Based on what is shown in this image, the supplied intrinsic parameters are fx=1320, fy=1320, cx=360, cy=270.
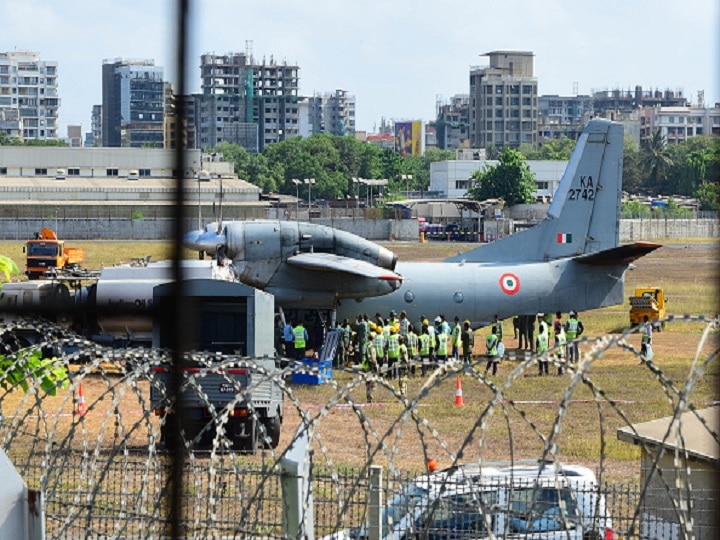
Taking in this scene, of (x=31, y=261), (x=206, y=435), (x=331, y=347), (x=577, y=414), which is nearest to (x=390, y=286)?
(x=331, y=347)

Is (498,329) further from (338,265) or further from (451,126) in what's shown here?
(451,126)

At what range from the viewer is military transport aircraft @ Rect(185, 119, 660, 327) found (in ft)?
82.8

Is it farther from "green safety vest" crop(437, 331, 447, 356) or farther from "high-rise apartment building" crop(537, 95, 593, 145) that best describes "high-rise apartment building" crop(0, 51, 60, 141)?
"high-rise apartment building" crop(537, 95, 593, 145)

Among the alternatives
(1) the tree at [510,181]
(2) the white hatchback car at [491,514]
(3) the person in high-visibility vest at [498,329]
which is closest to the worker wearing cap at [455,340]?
(3) the person in high-visibility vest at [498,329]

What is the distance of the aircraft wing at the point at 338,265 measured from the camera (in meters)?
24.6

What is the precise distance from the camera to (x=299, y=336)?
80.1 feet

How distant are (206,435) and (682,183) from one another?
282 ft

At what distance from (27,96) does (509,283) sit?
243 feet

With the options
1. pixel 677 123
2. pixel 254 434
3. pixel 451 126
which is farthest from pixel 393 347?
pixel 451 126

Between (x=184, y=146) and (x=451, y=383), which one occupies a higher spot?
(x=184, y=146)

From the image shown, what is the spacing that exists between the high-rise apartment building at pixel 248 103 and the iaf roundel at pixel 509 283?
71.2m

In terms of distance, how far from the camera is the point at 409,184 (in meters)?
109

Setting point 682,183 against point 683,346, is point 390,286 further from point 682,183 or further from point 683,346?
point 682,183

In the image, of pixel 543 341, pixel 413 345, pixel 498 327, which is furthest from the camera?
pixel 498 327
